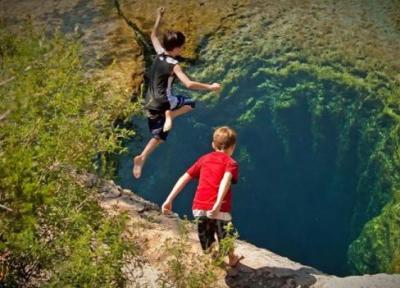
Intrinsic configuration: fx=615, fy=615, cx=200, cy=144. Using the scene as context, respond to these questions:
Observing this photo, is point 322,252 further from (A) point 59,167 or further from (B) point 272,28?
(A) point 59,167

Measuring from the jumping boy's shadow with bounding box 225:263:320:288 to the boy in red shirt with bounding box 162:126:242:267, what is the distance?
41cm

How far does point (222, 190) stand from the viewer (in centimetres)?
442

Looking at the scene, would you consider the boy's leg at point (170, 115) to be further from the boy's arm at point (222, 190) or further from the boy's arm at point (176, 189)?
the boy's arm at point (222, 190)

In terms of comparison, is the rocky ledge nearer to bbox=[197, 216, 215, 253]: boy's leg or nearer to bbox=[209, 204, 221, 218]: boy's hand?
bbox=[197, 216, 215, 253]: boy's leg

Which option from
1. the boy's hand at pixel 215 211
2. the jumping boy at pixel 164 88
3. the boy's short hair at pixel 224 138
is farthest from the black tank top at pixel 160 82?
the boy's hand at pixel 215 211

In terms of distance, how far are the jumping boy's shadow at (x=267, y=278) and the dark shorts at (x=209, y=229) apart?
0.40 m

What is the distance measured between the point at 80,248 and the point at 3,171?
736 mm

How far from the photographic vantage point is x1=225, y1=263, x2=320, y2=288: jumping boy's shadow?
4844 millimetres

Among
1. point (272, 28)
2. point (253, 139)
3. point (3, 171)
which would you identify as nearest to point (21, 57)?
point (3, 171)

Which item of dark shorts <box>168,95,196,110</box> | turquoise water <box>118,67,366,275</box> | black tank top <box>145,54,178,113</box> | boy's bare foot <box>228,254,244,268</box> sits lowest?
turquoise water <box>118,67,366,275</box>

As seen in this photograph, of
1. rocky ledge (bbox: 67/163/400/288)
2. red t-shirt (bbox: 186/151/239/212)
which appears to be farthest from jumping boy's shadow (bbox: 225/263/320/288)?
red t-shirt (bbox: 186/151/239/212)

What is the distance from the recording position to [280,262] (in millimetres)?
5336

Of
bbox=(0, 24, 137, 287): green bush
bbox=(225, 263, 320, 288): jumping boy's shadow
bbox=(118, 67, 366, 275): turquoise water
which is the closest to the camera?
bbox=(0, 24, 137, 287): green bush

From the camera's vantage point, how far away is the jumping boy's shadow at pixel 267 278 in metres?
4.84
